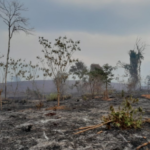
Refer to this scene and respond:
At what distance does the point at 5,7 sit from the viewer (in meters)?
14.7

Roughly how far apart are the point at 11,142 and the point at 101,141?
1718 millimetres

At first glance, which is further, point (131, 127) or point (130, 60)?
point (130, 60)

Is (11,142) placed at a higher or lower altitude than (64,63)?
lower

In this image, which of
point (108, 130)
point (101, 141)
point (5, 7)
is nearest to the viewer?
point (101, 141)

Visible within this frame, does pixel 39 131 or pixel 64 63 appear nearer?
pixel 39 131

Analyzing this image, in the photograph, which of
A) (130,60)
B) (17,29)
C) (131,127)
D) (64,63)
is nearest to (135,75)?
(130,60)

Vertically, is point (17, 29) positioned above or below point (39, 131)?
above

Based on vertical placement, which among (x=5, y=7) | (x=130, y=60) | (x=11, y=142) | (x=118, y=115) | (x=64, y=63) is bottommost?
(x=11, y=142)

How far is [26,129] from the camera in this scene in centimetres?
446

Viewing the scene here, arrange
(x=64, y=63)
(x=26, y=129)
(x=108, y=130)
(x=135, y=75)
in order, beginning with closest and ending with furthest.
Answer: (x=108, y=130) → (x=26, y=129) → (x=64, y=63) → (x=135, y=75)

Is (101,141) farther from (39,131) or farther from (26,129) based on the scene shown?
(26,129)

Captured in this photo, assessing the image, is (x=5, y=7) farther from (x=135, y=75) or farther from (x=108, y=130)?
(x=135, y=75)

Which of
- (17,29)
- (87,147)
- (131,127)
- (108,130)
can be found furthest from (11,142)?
(17,29)

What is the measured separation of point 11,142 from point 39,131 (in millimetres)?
760
